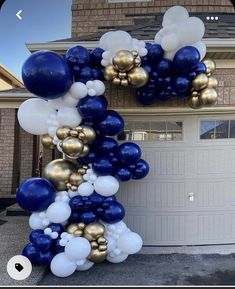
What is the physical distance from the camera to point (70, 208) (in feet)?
12.9

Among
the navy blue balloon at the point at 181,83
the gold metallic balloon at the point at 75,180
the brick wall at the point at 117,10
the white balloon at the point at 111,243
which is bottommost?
the white balloon at the point at 111,243

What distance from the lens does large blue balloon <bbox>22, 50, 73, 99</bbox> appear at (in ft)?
12.3

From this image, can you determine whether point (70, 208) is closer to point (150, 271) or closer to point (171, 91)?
point (150, 271)

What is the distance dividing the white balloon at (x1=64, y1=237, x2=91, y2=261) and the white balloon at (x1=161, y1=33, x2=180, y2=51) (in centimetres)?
279

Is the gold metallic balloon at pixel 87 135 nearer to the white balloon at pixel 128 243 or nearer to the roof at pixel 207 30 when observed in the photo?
the white balloon at pixel 128 243

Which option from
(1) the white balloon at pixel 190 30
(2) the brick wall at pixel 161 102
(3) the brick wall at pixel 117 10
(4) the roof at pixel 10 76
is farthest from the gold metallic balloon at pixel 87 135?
(4) the roof at pixel 10 76

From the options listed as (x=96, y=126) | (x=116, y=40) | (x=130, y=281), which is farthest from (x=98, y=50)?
(x=130, y=281)

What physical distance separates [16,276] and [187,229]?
9.09ft

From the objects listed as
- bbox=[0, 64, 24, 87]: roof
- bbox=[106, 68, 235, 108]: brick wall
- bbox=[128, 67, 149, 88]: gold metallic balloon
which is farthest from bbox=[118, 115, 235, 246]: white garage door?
bbox=[0, 64, 24, 87]: roof

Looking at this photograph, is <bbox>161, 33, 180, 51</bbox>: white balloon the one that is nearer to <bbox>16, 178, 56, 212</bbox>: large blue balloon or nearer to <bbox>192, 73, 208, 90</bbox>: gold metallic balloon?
<bbox>192, 73, 208, 90</bbox>: gold metallic balloon

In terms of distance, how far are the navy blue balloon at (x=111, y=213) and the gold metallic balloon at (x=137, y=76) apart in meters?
1.68

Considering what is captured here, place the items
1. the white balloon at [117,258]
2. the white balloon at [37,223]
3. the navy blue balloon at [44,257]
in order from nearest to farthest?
1. the navy blue balloon at [44,257]
2. the white balloon at [37,223]
3. the white balloon at [117,258]

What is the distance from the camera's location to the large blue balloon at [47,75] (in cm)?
374

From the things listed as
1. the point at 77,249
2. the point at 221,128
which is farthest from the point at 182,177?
the point at 77,249
